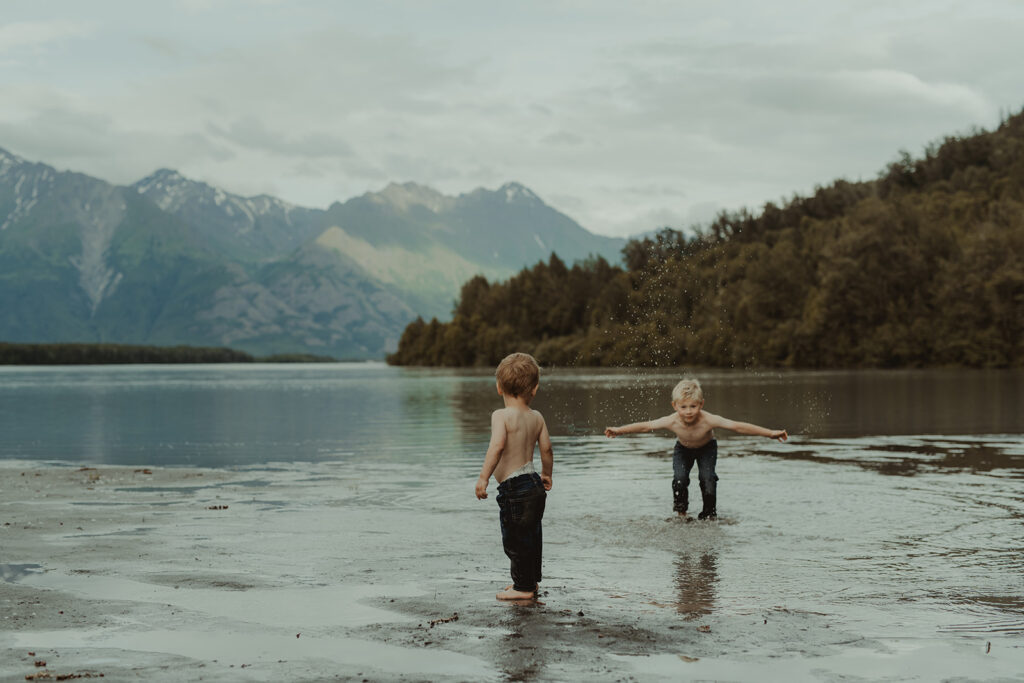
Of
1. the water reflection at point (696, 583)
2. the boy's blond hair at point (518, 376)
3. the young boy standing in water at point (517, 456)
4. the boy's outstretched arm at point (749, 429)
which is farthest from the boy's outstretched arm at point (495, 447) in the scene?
the boy's outstretched arm at point (749, 429)

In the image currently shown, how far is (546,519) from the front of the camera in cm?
1557

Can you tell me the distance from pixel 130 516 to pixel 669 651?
10.6 m

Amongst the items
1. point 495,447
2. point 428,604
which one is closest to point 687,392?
point 495,447

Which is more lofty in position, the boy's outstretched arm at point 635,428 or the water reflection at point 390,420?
the boy's outstretched arm at point 635,428

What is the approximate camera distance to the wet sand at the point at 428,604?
7.64 meters

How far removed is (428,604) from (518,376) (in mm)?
2279

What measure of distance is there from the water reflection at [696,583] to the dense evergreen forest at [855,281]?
8497 centimetres

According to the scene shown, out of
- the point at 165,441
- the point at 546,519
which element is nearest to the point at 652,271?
the point at 165,441

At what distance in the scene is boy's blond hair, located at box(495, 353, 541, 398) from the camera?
34.3 feet

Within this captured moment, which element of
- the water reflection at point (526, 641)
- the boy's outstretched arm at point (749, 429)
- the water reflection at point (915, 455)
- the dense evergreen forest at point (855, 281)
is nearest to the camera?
the water reflection at point (526, 641)

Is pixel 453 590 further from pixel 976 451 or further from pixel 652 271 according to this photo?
pixel 652 271

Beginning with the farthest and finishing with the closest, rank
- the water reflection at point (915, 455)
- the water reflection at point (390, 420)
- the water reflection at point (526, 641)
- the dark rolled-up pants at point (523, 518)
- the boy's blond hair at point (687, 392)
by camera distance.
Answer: the water reflection at point (390, 420)
the water reflection at point (915, 455)
the boy's blond hair at point (687, 392)
the dark rolled-up pants at point (523, 518)
the water reflection at point (526, 641)

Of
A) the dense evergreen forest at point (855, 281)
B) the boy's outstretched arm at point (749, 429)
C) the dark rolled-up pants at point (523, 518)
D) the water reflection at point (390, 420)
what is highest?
the dense evergreen forest at point (855, 281)

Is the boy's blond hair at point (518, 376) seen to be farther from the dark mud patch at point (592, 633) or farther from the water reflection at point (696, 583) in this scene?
the water reflection at point (696, 583)
